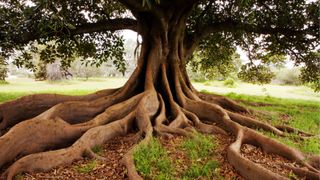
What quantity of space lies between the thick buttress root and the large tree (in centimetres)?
2

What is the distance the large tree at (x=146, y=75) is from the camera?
5.34 meters

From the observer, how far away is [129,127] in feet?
23.2

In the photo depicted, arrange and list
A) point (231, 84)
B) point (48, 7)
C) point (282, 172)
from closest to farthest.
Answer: point (282, 172), point (48, 7), point (231, 84)

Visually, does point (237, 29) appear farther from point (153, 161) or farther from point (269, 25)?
point (153, 161)

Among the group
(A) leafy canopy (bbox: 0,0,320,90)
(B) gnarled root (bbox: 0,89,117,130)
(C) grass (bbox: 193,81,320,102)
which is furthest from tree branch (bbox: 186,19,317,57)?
(C) grass (bbox: 193,81,320,102)

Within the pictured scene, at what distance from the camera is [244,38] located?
42.7 ft

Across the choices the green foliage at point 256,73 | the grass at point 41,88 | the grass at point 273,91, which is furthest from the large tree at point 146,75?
the grass at point 273,91

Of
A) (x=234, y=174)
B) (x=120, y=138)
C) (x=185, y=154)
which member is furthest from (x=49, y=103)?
(x=234, y=174)

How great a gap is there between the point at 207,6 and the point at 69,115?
6.43 meters

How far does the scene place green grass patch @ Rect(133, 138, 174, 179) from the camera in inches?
187

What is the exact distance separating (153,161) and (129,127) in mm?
2059

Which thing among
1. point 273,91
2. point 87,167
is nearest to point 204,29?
point 87,167

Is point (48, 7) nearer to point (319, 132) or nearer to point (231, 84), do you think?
point (319, 132)

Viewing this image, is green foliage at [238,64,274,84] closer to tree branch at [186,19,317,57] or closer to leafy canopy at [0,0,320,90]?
leafy canopy at [0,0,320,90]
